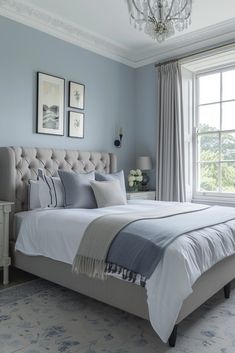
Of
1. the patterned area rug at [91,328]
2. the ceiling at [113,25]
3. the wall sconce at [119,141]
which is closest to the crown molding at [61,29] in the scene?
the ceiling at [113,25]

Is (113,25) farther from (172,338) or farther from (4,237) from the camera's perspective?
(172,338)

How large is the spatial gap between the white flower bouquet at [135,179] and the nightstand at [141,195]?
20cm

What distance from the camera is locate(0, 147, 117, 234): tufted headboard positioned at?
10.5 ft

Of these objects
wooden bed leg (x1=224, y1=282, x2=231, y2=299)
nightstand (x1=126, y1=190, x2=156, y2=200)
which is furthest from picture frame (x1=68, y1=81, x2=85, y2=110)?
wooden bed leg (x1=224, y1=282, x2=231, y2=299)

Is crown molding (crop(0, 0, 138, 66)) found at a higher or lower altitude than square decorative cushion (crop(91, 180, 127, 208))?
higher

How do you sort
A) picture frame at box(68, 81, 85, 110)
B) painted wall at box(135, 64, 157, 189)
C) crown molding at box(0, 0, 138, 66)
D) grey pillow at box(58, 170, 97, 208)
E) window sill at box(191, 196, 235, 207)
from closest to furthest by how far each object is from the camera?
grey pillow at box(58, 170, 97, 208) → crown molding at box(0, 0, 138, 66) → picture frame at box(68, 81, 85, 110) → window sill at box(191, 196, 235, 207) → painted wall at box(135, 64, 157, 189)

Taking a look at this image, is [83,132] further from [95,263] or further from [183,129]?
[95,263]

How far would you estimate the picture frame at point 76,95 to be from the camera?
399cm

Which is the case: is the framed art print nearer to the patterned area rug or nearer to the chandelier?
the chandelier

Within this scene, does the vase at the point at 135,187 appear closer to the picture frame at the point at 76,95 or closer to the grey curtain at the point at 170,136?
the grey curtain at the point at 170,136

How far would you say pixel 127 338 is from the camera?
1936 mm

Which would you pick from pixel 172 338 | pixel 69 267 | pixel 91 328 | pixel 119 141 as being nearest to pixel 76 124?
pixel 119 141

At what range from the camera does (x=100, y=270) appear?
2.04 meters

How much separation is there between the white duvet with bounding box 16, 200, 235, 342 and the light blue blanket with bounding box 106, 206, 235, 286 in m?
0.04
